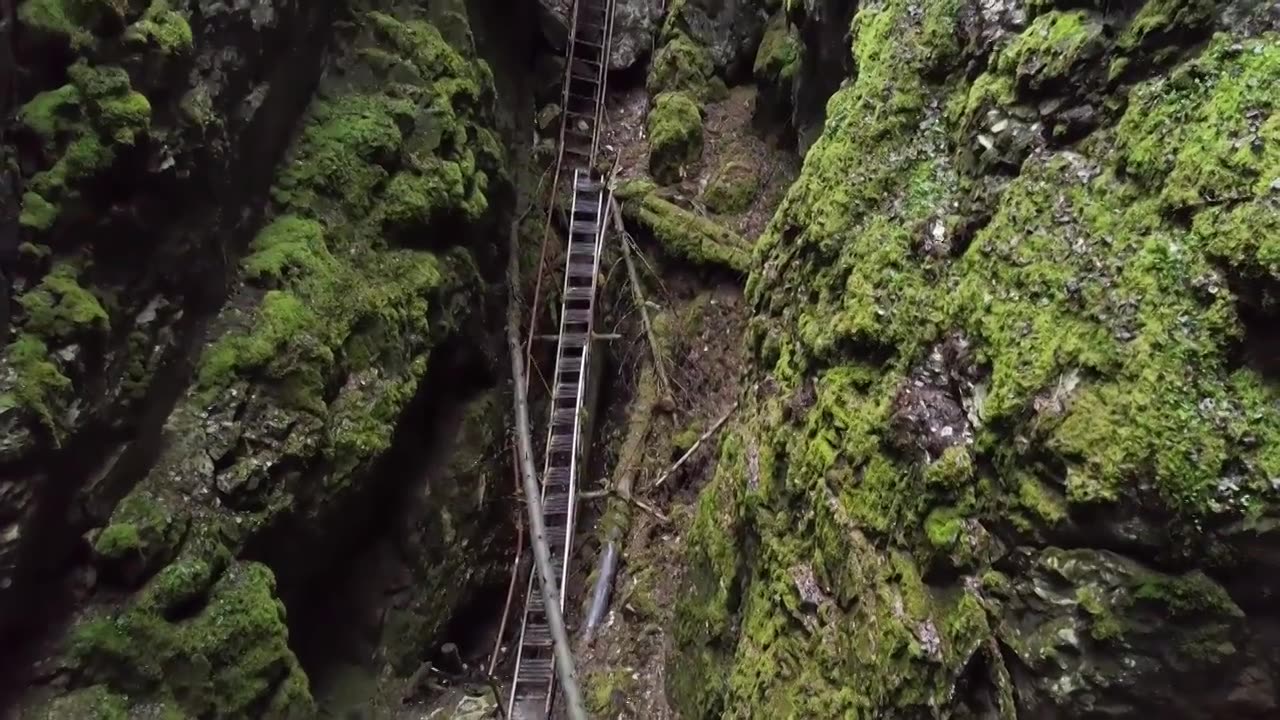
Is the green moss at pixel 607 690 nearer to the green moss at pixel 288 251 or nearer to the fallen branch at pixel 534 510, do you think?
the fallen branch at pixel 534 510

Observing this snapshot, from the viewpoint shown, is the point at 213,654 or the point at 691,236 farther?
the point at 691,236

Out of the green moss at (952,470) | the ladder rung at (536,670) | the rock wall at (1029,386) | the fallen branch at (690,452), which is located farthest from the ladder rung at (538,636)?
the green moss at (952,470)

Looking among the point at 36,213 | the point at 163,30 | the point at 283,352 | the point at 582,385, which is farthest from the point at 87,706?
the point at 582,385

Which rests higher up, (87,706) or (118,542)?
(118,542)

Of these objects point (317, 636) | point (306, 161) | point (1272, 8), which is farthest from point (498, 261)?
point (1272, 8)

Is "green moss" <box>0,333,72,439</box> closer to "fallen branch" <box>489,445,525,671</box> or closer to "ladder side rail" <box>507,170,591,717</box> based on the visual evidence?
"ladder side rail" <box>507,170,591,717</box>

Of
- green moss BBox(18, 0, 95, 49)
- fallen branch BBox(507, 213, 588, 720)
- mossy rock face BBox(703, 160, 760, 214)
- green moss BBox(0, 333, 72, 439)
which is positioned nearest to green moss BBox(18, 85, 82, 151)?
green moss BBox(18, 0, 95, 49)

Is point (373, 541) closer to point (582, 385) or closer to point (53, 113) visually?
point (582, 385)
